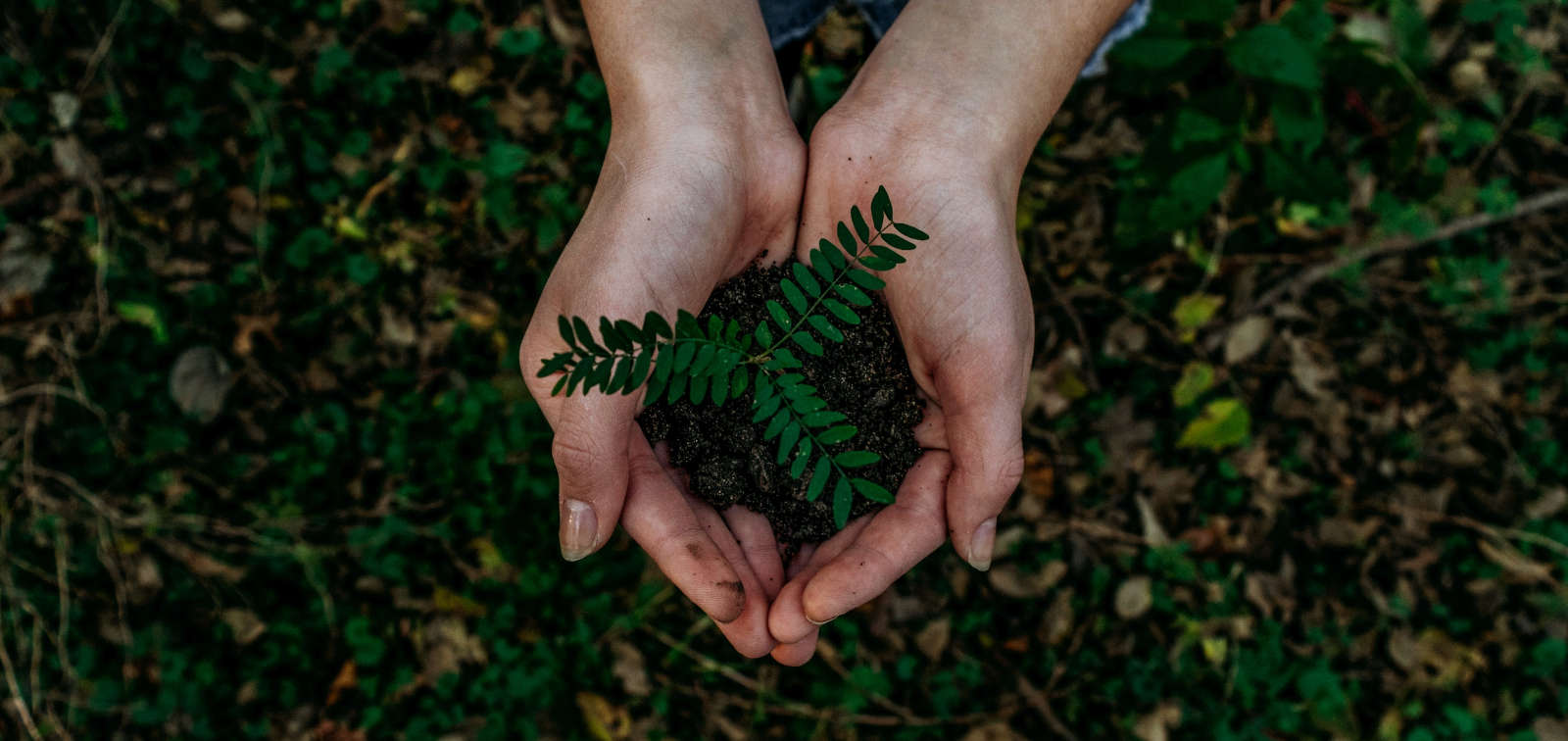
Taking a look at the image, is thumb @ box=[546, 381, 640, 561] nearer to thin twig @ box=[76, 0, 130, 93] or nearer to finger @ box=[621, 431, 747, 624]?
finger @ box=[621, 431, 747, 624]

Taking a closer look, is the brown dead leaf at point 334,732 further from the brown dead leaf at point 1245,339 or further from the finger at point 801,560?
the brown dead leaf at point 1245,339

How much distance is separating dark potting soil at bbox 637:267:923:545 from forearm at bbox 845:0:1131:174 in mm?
574

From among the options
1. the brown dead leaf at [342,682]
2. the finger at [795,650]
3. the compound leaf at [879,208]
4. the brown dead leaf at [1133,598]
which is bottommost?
the brown dead leaf at [1133,598]

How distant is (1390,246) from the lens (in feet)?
12.7

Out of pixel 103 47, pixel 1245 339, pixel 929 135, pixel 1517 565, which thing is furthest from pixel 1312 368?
pixel 103 47

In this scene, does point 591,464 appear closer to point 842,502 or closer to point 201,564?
point 842,502

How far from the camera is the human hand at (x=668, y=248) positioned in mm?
2287

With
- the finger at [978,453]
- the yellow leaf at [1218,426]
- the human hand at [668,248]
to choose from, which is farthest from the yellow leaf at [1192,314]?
the human hand at [668,248]

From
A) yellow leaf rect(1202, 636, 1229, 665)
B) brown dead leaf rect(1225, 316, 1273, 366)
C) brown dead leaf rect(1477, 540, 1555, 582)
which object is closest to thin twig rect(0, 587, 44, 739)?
yellow leaf rect(1202, 636, 1229, 665)

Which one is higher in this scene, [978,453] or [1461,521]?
[978,453]

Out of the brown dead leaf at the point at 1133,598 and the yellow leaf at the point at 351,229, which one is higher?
the yellow leaf at the point at 351,229

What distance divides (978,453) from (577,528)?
3.41 feet

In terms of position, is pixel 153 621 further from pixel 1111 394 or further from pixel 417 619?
pixel 1111 394

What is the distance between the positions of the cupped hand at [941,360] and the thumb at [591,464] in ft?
1.71
